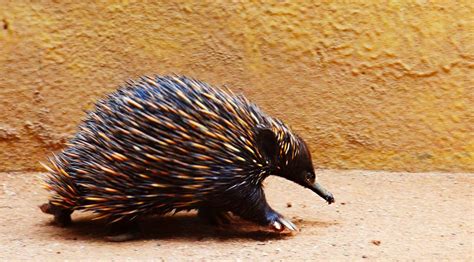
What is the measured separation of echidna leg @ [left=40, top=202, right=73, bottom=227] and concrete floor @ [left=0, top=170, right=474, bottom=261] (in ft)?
0.26

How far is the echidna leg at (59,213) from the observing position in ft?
21.4

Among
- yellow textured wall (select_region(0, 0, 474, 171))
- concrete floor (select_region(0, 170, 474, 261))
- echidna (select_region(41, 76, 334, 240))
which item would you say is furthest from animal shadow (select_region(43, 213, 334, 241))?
yellow textured wall (select_region(0, 0, 474, 171))

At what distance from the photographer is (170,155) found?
598 cm

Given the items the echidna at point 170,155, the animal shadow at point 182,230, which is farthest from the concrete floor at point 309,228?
the echidna at point 170,155

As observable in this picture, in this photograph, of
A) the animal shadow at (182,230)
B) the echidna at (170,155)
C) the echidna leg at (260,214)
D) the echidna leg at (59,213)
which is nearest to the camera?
the echidna at (170,155)

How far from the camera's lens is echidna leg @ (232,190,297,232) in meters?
6.18

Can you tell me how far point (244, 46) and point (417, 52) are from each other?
173 cm

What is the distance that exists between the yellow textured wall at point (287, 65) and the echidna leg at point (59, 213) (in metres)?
1.55

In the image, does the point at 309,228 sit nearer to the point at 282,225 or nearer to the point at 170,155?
the point at 282,225

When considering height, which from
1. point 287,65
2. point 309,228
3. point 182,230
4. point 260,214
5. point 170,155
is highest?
point 287,65

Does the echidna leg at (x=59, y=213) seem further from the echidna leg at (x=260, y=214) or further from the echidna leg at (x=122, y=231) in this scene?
the echidna leg at (x=260, y=214)

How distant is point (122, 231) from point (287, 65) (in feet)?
8.89

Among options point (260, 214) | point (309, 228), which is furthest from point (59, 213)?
point (309, 228)

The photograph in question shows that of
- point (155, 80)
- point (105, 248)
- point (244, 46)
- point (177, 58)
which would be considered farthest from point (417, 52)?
point (105, 248)
